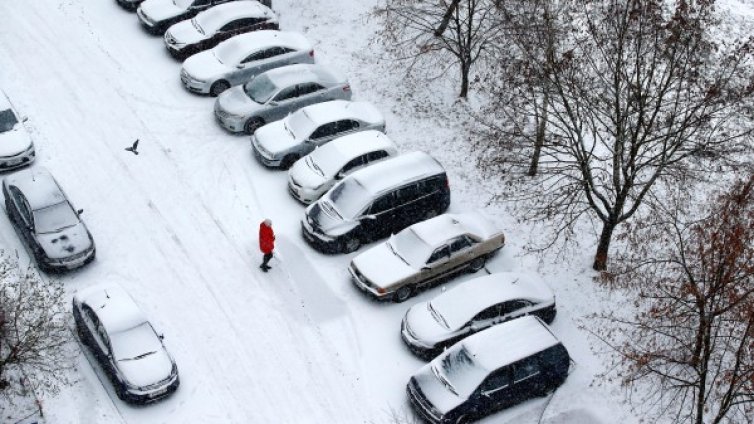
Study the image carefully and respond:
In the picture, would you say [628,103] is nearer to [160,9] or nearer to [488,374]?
[488,374]

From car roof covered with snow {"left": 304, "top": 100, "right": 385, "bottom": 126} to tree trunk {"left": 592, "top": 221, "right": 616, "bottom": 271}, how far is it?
7.67 m

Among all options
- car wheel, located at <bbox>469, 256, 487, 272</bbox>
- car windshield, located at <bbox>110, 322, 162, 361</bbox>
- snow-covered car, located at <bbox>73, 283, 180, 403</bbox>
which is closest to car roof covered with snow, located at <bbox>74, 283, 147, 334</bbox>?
snow-covered car, located at <bbox>73, 283, 180, 403</bbox>

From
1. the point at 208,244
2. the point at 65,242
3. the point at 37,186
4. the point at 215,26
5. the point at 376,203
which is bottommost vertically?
the point at 65,242

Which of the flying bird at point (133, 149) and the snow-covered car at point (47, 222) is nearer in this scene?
the snow-covered car at point (47, 222)

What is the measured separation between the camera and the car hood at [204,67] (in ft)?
89.3

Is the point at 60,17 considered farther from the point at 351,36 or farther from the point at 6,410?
the point at 6,410

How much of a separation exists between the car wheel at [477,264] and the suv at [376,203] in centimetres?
206

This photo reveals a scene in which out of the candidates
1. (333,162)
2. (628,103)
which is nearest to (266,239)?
(333,162)

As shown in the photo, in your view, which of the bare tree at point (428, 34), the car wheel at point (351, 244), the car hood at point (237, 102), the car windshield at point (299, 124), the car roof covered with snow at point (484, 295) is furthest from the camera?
the bare tree at point (428, 34)

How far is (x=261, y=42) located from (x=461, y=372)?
1395 centimetres

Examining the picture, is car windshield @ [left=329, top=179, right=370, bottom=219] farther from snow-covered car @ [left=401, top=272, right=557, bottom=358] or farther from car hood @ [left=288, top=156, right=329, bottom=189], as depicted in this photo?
snow-covered car @ [left=401, top=272, right=557, bottom=358]

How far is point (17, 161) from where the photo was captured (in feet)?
79.2

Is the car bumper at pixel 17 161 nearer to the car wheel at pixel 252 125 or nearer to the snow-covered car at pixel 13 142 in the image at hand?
the snow-covered car at pixel 13 142

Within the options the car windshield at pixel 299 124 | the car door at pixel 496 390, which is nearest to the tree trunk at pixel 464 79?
the car windshield at pixel 299 124
